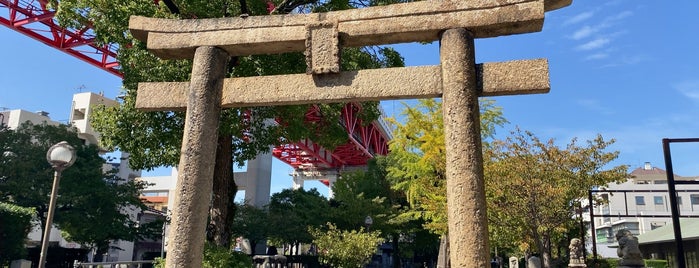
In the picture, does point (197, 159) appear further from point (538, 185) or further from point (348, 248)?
point (348, 248)

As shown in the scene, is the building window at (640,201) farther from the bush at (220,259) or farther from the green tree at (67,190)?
the bush at (220,259)

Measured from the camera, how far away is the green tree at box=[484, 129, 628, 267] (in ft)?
49.2

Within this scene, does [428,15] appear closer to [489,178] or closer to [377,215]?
[489,178]

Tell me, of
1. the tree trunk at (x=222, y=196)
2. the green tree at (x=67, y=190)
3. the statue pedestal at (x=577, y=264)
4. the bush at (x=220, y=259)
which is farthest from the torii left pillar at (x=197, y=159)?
the green tree at (x=67, y=190)

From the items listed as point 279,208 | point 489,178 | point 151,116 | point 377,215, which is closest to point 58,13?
point 151,116

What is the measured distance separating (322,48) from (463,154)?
87.5 inches

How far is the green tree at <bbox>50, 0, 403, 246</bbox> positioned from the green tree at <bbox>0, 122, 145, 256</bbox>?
15.7 m

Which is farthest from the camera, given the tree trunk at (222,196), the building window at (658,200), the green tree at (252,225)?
the building window at (658,200)

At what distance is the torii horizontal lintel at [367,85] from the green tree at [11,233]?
16.1m

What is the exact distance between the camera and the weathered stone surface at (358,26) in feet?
19.6

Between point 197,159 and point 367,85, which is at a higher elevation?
point 367,85

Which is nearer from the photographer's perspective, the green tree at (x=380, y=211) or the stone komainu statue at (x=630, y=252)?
the stone komainu statue at (x=630, y=252)

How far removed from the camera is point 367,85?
6211 mm

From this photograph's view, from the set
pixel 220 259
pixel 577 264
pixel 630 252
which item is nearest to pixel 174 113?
pixel 220 259
